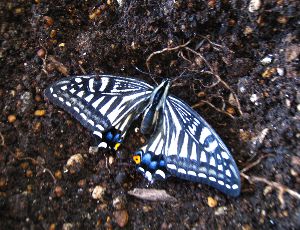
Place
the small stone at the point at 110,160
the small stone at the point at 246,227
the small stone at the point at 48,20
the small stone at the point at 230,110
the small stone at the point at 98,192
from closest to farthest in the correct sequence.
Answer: the small stone at the point at 246,227
the small stone at the point at 98,192
the small stone at the point at 110,160
the small stone at the point at 230,110
the small stone at the point at 48,20

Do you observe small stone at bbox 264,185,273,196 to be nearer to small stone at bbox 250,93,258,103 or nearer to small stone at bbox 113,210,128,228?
small stone at bbox 250,93,258,103

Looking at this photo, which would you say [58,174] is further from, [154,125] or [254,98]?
[254,98]

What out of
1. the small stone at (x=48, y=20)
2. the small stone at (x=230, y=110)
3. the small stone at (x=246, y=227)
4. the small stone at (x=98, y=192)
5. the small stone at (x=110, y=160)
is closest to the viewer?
the small stone at (x=246, y=227)

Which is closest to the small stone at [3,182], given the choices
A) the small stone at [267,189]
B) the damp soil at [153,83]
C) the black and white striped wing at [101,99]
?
the damp soil at [153,83]

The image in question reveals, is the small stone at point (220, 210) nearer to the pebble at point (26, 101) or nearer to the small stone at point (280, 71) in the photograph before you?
the small stone at point (280, 71)

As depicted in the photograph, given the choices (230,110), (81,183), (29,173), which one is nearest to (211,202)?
(230,110)

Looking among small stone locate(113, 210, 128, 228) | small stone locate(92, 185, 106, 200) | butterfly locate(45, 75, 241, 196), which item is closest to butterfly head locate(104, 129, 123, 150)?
butterfly locate(45, 75, 241, 196)

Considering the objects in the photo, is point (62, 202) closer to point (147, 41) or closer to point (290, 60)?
point (147, 41)

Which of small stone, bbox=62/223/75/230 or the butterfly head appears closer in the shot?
small stone, bbox=62/223/75/230
